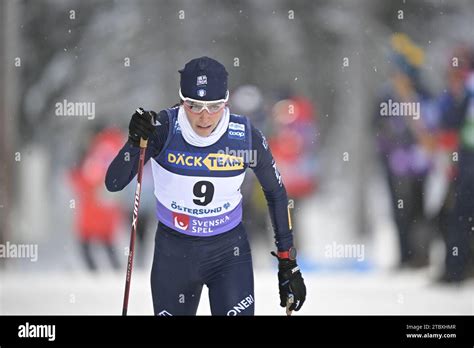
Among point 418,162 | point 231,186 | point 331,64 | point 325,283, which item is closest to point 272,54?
point 331,64

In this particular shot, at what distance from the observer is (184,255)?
5.32m

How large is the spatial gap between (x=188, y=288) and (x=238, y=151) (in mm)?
730

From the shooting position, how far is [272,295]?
835 cm

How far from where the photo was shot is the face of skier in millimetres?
5109

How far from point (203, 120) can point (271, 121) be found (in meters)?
4.21

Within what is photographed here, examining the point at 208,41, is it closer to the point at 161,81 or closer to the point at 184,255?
the point at 161,81

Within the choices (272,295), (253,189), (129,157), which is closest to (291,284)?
(129,157)

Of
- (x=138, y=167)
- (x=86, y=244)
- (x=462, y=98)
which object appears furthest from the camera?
(x=86, y=244)

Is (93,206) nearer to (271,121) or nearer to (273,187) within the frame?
(271,121)

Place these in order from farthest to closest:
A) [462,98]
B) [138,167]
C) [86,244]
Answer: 1. [86,244]
2. [462,98]
3. [138,167]

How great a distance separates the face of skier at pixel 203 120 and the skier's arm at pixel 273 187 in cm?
23

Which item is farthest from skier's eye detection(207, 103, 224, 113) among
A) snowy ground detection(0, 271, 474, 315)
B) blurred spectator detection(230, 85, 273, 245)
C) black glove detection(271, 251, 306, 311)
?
blurred spectator detection(230, 85, 273, 245)

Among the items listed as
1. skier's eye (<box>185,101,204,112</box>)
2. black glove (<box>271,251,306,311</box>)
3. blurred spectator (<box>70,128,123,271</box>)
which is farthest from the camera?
blurred spectator (<box>70,128,123,271</box>)

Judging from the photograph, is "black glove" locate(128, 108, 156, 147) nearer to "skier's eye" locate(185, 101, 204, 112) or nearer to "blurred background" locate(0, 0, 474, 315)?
"skier's eye" locate(185, 101, 204, 112)
